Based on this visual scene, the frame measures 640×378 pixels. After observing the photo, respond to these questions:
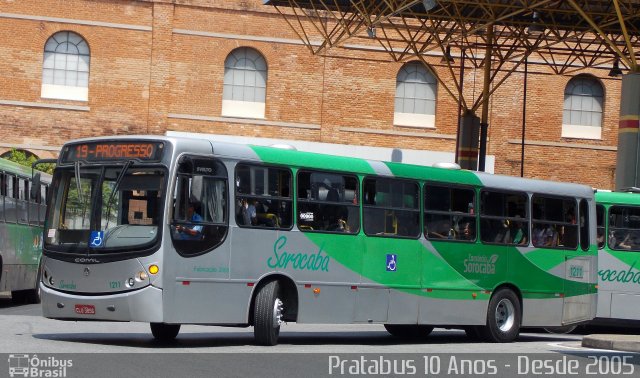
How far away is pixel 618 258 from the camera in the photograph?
2473cm

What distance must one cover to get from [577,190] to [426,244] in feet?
13.6

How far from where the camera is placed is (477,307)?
1989 cm

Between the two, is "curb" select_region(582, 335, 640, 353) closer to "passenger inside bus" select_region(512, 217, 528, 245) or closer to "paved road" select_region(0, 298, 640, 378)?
"paved road" select_region(0, 298, 640, 378)

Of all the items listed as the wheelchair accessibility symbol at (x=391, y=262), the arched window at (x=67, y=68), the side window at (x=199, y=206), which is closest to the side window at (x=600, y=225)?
the wheelchair accessibility symbol at (x=391, y=262)

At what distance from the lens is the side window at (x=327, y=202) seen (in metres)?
17.3

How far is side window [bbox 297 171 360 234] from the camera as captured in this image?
17.3 metres

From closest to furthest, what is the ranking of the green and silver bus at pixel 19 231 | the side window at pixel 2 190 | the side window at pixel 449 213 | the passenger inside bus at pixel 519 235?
the side window at pixel 449 213 → the passenger inside bus at pixel 519 235 → the side window at pixel 2 190 → the green and silver bus at pixel 19 231

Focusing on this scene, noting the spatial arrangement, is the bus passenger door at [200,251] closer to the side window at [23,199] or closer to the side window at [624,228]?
the side window at [23,199]

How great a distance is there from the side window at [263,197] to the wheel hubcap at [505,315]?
16.3ft

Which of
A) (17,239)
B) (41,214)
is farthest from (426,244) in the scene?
(41,214)

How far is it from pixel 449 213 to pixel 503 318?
2199 millimetres

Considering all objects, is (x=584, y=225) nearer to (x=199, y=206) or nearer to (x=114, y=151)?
(x=199, y=206)

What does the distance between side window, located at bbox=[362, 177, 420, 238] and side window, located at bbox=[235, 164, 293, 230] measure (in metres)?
1.57

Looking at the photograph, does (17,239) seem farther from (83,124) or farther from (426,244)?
(83,124)
